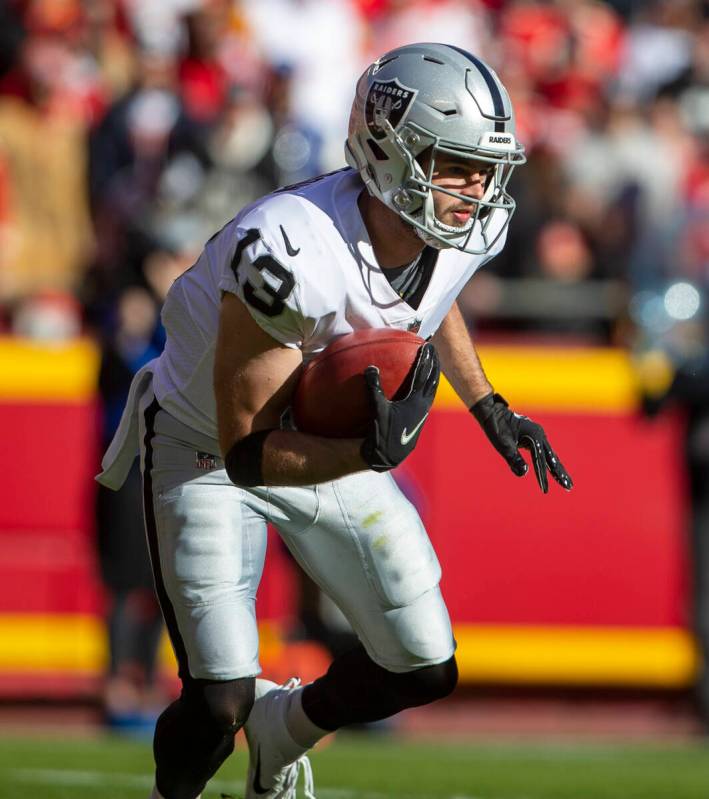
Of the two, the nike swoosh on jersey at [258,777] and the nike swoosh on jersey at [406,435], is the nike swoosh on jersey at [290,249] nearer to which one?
the nike swoosh on jersey at [406,435]

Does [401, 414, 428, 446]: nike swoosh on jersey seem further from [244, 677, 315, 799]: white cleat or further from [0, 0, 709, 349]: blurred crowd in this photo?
[0, 0, 709, 349]: blurred crowd

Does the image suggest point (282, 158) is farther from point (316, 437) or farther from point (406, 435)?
point (406, 435)

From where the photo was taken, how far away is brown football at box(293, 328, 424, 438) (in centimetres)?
331

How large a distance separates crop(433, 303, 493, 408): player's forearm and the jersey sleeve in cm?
70

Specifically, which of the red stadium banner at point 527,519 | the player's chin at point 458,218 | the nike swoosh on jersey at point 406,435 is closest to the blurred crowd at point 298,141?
the red stadium banner at point 527,519

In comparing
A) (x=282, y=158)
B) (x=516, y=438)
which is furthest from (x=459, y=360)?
(x=282, y=158)

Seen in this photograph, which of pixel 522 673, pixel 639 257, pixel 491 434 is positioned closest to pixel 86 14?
pixel 639 257

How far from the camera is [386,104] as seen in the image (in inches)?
139

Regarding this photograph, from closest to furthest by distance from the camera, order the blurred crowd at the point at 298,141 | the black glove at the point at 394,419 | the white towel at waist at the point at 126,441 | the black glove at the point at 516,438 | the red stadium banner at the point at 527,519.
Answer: the black glove at the point at 394,419, the black glove at the point at 516,438, the white towel at waist at the point at 126,441, the red stadium banner at the point at 527,519, the blurred crowd at the point at 298,141

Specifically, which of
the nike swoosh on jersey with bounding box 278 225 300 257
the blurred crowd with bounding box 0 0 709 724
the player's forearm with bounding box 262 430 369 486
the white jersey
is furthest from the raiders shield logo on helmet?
the blurred crowd with bounding box 0 0 709 724

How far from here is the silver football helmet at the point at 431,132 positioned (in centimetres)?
345

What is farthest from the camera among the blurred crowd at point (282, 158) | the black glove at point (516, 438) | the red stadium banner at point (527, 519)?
the red stadium banner at point (527, 519)

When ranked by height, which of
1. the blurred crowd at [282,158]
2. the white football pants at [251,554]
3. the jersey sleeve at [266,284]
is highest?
the jersey sleeve at [266,284]

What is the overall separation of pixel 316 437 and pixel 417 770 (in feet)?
8.78
